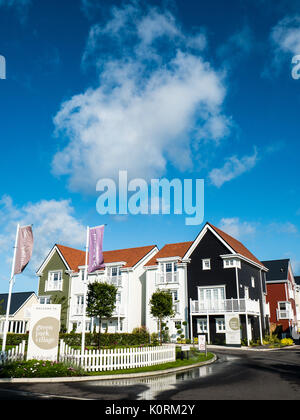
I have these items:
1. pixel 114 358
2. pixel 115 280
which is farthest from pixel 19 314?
pixel 114 358

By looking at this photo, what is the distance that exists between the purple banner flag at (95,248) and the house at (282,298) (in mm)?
32344

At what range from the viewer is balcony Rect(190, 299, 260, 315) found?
3453 centimetres

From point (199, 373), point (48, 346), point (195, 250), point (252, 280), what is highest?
point (195, 250)

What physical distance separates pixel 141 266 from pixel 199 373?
2817 centimetres

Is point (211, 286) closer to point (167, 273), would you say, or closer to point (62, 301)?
point (167, 273)

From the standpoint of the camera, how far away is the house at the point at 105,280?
41.6 metres

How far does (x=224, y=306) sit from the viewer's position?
3559 cm

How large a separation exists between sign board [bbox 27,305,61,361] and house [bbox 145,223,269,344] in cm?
2209

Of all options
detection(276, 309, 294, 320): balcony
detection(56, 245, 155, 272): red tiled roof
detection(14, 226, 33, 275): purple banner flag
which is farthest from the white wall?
detection(14, 226, 33, 275): purple banner flag

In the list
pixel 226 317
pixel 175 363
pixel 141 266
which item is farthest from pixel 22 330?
pixel 175 363

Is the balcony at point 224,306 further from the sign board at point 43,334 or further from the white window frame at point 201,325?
the sign board at point 43,334
